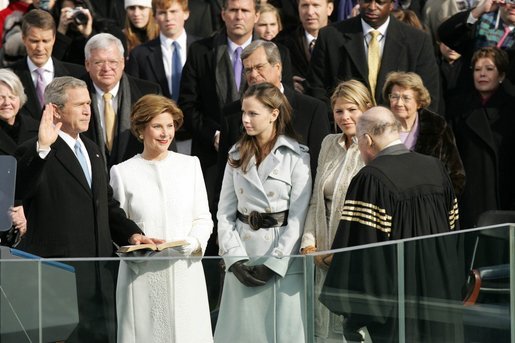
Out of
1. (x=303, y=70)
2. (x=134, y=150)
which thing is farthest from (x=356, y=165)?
(x=303, y=70)

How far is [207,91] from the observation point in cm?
1186

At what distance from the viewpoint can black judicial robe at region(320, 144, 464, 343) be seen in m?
7.75

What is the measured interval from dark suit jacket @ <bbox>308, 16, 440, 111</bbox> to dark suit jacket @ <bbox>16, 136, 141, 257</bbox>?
9.44ft

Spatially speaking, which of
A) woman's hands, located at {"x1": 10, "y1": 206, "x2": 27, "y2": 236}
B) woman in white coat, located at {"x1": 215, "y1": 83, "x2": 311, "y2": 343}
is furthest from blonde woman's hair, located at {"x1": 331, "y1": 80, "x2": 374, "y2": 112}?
woman's hands, located at {"x1": 10, "y1": 206, "x2": 27, "y2": 236}

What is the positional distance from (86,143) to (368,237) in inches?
86.9

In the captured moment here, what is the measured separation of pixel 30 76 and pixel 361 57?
2773mm

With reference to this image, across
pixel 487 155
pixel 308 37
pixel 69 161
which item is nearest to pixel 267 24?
pixel 308 37

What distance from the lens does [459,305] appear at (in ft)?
26.5

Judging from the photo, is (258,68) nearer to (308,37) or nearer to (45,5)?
(308,37)

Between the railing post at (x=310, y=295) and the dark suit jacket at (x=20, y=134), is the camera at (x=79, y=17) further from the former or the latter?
the railing post at (x=310, y=295)

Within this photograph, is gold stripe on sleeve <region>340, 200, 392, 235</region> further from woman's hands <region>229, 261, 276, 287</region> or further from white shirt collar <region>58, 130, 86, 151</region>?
white shirt collar <region>58, 130, 86, 151</region>

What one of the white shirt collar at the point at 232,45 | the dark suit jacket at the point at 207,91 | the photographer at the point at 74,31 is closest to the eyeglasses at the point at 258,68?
the dark suit jacket at the point at 207,91

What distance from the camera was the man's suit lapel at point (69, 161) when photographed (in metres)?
9.27

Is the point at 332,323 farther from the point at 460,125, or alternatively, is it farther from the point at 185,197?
the point at 460,125
